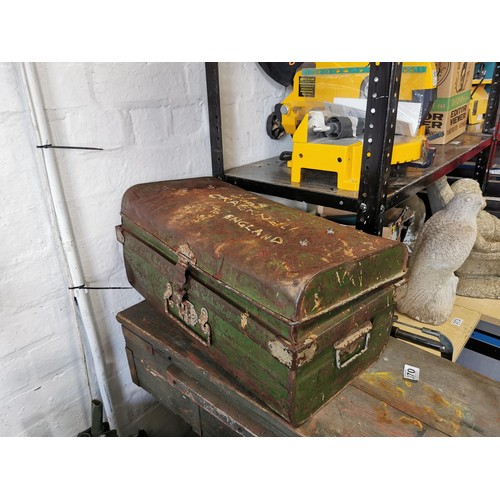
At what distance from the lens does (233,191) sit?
104cm

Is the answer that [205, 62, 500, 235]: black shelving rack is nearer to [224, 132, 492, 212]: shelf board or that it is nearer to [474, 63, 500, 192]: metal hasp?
[224, 132, 492, 212]: shelf board

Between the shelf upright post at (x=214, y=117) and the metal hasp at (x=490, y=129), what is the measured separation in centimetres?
122

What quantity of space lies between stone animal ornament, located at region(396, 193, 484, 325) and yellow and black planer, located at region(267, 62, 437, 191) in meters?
0.21

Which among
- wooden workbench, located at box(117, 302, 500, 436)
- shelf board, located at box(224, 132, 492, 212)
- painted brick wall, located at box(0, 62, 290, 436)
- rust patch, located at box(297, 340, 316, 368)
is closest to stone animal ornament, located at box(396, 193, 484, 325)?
shelf board, located at box(224, 132, 492, 212)

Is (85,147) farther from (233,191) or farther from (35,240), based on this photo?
(233,191)

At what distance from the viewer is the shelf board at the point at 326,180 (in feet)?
3.12

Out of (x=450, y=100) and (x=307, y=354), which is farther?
(x=450, y=100)

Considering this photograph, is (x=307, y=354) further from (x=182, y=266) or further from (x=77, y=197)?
(x=77, y=197)

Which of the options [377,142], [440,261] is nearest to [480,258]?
[440,261]

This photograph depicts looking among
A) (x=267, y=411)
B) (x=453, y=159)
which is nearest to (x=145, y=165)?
(x=267, y=411)

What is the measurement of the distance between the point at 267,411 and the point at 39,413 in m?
0.66

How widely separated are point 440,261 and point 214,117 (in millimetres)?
787

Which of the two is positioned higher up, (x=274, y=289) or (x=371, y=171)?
(x=371, y=171)

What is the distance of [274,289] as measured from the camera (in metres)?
0.64
